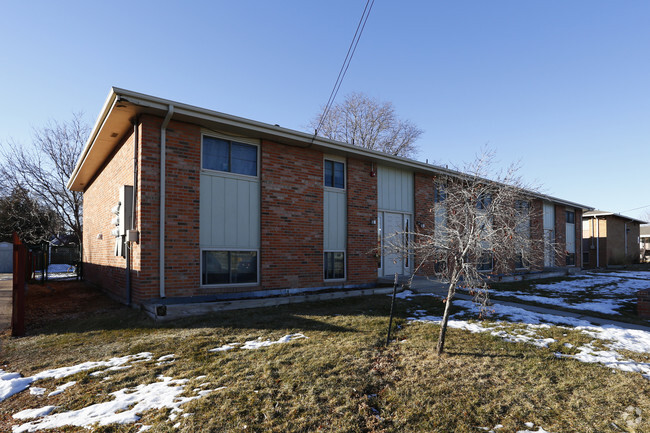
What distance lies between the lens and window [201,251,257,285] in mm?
8141

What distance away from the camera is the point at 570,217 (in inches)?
838

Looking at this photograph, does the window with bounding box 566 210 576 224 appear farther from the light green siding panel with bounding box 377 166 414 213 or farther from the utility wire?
the utility wire

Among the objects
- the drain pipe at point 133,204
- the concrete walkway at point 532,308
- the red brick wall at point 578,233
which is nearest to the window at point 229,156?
the drain pipe at point 133,204

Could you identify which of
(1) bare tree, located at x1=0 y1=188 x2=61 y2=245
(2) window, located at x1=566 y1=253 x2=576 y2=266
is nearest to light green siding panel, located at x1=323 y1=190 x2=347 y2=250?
(2) window, located at x1=566 y1=253 x2=576 y2=266

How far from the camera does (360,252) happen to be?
10.9 meters

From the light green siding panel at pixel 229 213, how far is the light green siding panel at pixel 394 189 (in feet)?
14.9

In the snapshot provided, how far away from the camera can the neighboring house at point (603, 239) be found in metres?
25.7

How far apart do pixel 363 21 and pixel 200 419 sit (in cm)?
802

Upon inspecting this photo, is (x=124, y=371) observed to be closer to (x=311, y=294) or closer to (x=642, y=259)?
(x=311, y=294)

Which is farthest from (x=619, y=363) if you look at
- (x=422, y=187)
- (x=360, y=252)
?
(x=422, y=187)

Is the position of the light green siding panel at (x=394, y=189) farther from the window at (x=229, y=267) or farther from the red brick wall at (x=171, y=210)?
the red brick wall at (x=171, y=210)

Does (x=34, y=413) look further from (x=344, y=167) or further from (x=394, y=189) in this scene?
(x=394, y=189)

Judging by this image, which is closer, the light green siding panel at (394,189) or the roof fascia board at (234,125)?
the roof fascia board at (234,125)

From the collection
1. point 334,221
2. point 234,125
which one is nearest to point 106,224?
point 234,125
